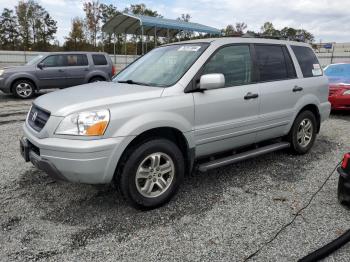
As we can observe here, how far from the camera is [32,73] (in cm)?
1110

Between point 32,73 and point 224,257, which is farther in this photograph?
point 32,73

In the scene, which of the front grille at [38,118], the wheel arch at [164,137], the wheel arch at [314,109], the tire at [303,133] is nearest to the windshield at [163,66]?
the wheel arch at [164,137]

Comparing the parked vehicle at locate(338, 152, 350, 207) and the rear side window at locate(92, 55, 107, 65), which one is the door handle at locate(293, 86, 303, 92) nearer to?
the parked vehicle at locate(338, 152, 350, 207)

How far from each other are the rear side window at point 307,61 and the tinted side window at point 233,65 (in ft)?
4.01

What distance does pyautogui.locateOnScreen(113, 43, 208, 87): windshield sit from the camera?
11.9ft

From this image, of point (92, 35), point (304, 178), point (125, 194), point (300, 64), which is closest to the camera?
point (125, 194)

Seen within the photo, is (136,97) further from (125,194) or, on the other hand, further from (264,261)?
(264,261)

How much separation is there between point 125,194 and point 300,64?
3.42 metres

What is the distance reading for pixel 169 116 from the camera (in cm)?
326

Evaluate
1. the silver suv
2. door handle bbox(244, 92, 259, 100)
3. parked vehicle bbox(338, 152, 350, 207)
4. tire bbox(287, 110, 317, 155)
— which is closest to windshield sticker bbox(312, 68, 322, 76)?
the silver suv

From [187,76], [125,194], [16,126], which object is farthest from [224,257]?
[16,126]

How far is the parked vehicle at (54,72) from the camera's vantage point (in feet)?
35.7

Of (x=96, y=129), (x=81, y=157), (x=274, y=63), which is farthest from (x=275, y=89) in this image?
(x=81, y=157)

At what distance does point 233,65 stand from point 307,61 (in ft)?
5.86
